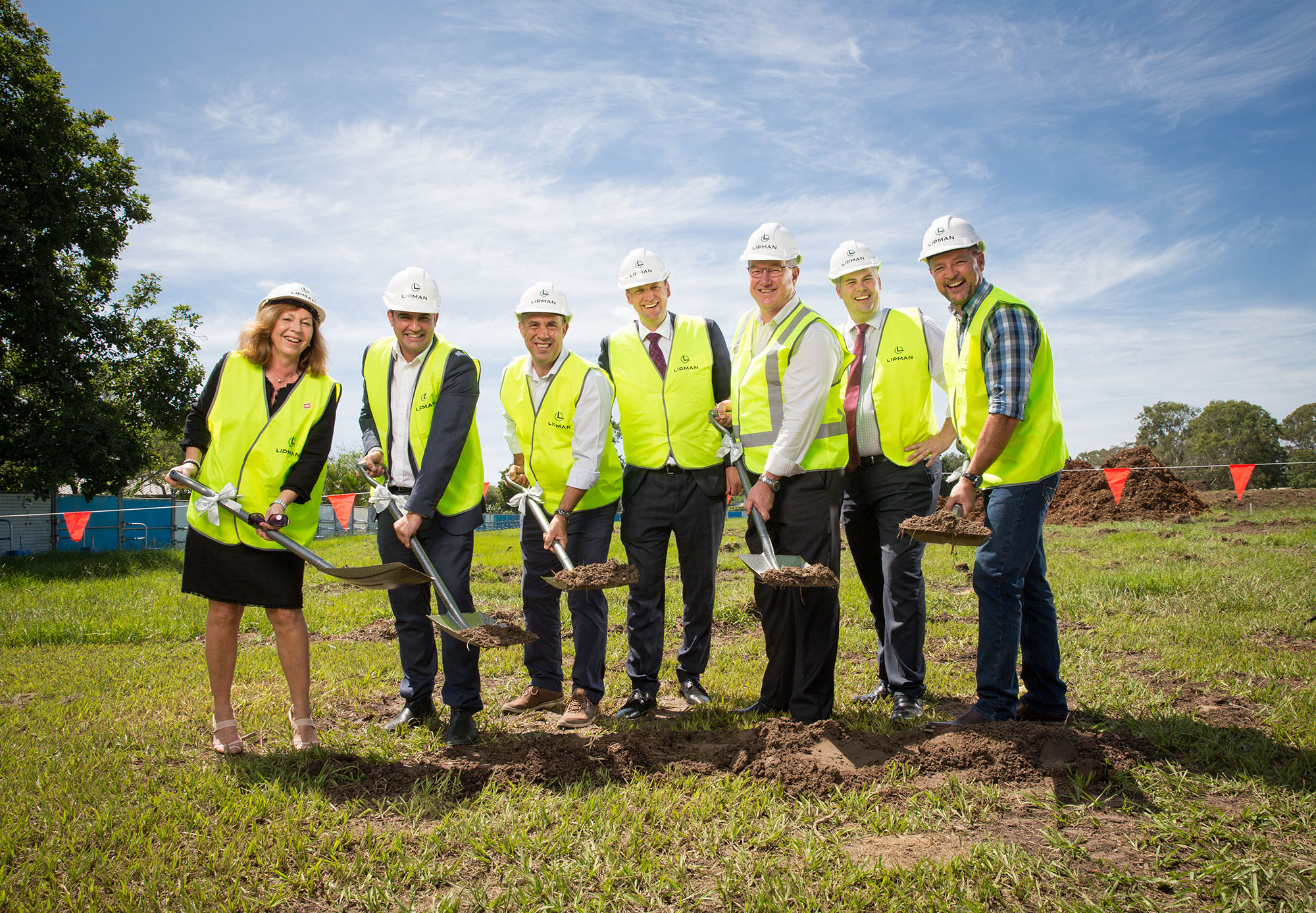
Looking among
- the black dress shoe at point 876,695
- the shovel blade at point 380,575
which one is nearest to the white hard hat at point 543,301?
the shovel blade at point 380,575

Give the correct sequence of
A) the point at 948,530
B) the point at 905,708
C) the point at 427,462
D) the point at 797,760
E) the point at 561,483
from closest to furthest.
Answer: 1. the point at 797,760
2. the point at 948,530
3. the point at 427,462
4. the point at 905,708
5. the point at 561,483

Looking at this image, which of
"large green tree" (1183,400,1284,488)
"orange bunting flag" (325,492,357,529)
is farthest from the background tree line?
"orange bunting flag" (325,492,357,529)

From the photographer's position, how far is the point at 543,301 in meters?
4.51

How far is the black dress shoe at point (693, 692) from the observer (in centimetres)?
460

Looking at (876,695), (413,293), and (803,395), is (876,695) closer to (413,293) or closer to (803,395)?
(803,395)

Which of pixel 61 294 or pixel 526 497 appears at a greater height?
pixel 61 294

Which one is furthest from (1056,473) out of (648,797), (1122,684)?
(648,797)

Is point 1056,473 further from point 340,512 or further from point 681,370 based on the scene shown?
point 340,512

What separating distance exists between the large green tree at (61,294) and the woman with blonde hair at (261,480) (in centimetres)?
1684

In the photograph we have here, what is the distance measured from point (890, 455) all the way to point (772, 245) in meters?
1.33

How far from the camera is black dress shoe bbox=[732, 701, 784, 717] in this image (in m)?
4.21

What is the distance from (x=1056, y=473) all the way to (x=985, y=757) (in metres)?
1.49

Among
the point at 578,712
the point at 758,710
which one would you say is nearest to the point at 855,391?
the point at 758,710

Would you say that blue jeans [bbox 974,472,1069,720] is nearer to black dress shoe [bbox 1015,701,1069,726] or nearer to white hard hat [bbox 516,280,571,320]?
black dress shoe [bbox 1015,701,1069,726]
